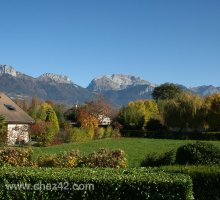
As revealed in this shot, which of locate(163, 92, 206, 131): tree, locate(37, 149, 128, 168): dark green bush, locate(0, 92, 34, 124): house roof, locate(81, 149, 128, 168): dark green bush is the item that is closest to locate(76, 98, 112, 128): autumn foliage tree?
locate(163, 92, 206, 131): tree

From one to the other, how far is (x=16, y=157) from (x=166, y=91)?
335 feet

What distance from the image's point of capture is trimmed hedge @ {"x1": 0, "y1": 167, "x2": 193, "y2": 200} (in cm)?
1036

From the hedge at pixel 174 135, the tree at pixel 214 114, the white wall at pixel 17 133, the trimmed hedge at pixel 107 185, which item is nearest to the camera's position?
the trimmed hedge at pixel 107 185

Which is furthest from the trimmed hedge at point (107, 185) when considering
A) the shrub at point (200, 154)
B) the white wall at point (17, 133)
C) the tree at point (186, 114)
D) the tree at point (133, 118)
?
the tree at point (133, 118)

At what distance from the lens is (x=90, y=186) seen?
1048cm

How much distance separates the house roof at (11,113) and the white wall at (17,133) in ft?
5.09

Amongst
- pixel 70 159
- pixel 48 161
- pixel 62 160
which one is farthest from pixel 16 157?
pixel 70 159

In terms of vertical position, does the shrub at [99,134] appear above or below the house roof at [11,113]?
below

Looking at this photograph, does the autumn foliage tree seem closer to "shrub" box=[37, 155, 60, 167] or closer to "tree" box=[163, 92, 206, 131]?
"tree" box=[163, 92, 206, 131]

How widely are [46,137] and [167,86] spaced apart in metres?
81.2

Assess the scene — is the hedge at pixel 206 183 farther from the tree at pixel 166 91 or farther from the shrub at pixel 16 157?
the tree at pixel 166 91


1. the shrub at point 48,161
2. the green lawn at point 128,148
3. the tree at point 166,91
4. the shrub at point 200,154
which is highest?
the tree at point 166,91

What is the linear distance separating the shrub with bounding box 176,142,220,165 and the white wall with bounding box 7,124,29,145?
26711 mm

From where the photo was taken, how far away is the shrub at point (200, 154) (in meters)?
16.4
